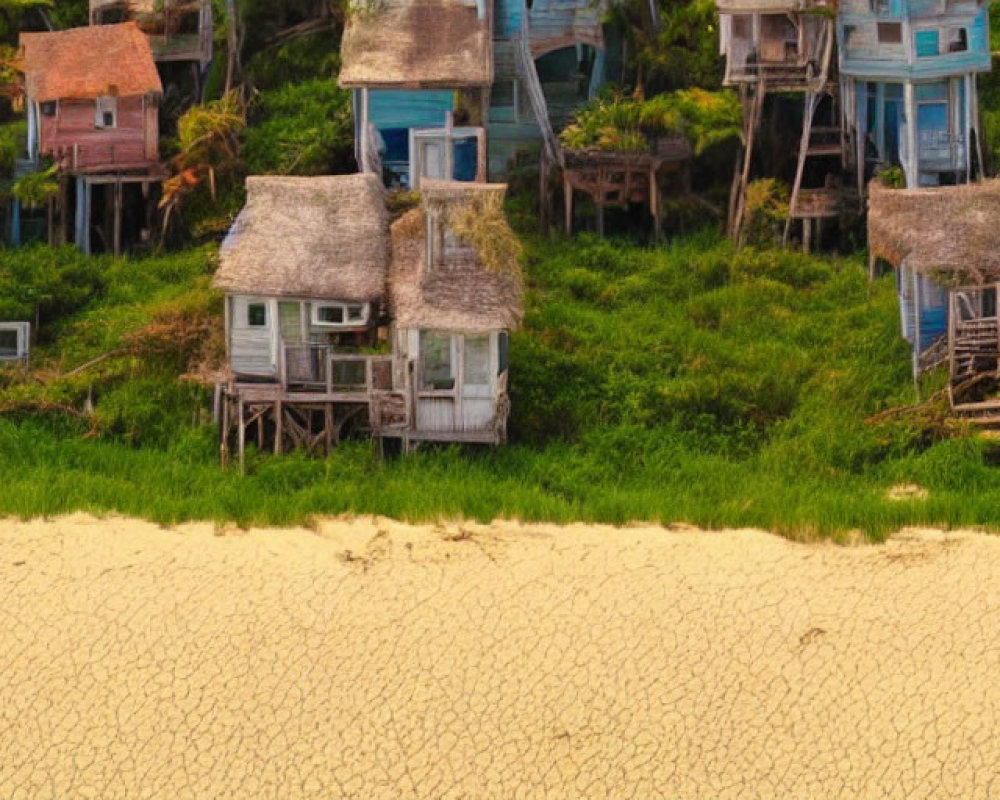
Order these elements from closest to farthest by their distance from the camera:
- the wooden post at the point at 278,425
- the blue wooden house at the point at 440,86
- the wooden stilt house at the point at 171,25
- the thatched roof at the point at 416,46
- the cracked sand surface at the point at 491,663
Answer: the cracked sand surface at the point at 491,663
the wooden post at the point at 278,425
the thatched roof at the point at 416,46
the blue wooden house at the point at 440,86
the wooden stilt house at the point at 171,25

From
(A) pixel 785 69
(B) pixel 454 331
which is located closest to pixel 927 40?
(A) pixel 785 69

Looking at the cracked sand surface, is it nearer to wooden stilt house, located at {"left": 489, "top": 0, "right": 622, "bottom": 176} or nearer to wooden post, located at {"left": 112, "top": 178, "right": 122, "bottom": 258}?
wooden post, located at {"left": 112, "top": 178, "right": 122, "bottom": 258}

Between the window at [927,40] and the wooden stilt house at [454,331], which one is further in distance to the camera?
the window at [927,40]

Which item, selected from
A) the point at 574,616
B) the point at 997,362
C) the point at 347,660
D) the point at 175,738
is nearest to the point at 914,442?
the point at 997,362

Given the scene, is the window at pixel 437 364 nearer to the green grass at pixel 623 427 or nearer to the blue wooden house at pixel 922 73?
the green grass at pixel 623 427

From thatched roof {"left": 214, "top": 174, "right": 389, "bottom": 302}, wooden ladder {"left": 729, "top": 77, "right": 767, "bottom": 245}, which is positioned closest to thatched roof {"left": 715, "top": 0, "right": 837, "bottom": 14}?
wooden ladder {"left": 729, "top": 77, "right": 767, "bottom": 245}

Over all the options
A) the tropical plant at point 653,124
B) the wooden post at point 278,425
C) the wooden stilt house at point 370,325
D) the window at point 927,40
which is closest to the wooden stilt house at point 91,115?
the wooden stilt house at point 370,325

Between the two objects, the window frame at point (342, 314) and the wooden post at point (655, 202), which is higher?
the wooden post at point (655, 202)

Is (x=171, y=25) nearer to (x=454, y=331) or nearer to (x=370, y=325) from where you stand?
(x=370, y=325)
